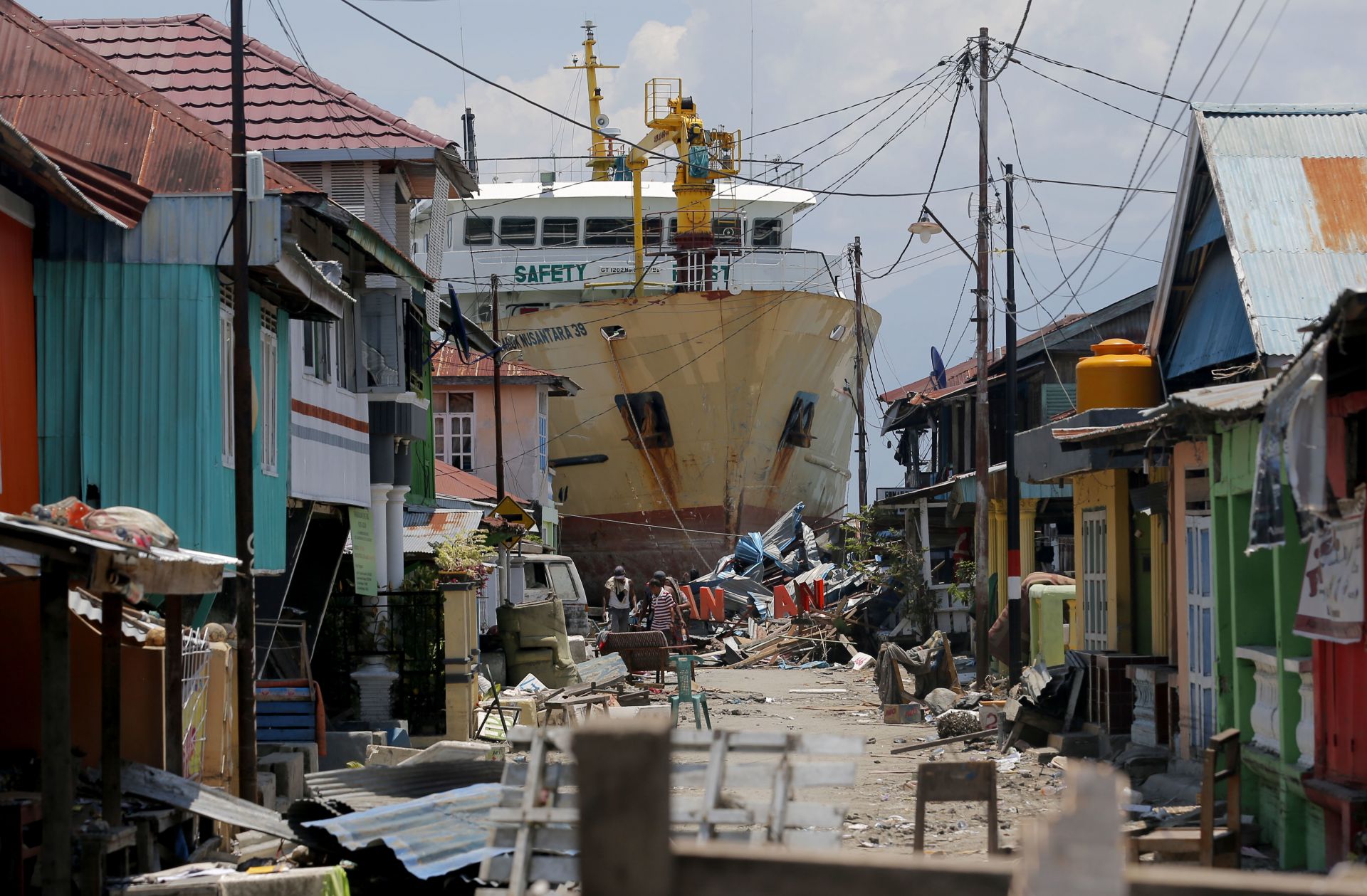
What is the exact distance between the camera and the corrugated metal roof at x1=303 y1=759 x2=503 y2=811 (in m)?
9.93

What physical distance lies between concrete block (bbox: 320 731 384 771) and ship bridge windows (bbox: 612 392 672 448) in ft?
88.0

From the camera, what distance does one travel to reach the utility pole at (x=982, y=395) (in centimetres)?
2227

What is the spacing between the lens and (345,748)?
48.2ft

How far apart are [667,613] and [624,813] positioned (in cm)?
2409

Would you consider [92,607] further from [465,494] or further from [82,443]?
[465,494]

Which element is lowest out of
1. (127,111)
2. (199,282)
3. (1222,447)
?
(1222,447)

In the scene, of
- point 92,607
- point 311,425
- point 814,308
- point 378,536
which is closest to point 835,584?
point 814,308

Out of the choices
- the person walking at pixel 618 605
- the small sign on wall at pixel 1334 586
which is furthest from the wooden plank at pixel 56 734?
the person walking at pixel 618 605

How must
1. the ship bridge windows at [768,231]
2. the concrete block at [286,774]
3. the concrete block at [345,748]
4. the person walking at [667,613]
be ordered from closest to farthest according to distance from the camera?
the concrete block at [286,774] → the concrete block at [345,748] → the person walking at [667,613] → the ship bridge windows at [768,231]

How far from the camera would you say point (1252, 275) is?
550 inches

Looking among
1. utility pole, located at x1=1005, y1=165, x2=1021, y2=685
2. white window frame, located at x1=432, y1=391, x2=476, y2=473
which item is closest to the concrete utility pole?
utility pole, located at x1=1005, y1=165, x2=1021, y2=685

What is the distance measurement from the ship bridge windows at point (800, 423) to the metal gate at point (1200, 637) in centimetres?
2902

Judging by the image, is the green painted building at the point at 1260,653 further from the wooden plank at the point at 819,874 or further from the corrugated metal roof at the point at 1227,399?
the wooden plank at the point at 819,874

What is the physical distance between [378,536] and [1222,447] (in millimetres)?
11098
